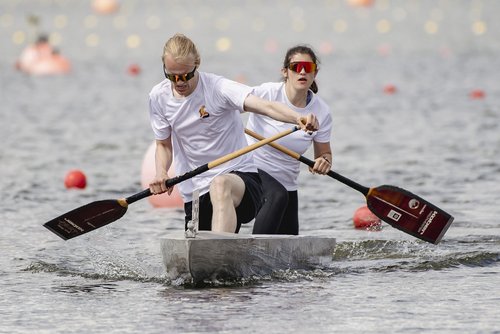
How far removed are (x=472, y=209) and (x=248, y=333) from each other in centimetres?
634

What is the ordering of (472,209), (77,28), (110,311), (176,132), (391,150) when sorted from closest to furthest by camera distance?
(110,311)
(176,132)
(472,209)
(391,150)
(77,28)

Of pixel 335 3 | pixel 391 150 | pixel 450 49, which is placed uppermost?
pixel 335 3

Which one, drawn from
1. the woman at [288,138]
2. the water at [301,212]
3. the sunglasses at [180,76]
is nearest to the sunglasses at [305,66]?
the woman at [288,138]

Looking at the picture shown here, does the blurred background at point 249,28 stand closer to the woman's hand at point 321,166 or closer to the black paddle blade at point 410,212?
the black paddle blade at point 410,212

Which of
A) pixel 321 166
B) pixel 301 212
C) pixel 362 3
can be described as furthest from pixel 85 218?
pixel 362 3

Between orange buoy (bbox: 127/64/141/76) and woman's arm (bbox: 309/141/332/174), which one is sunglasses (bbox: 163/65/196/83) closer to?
woman's arm (bbox: 309/141/332/174)

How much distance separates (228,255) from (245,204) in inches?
18.3

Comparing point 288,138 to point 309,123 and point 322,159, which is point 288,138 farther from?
point 309,123

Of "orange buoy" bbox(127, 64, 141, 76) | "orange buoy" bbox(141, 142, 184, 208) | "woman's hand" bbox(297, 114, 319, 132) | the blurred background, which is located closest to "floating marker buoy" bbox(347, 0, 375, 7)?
the blurred background

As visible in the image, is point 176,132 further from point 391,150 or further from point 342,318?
point 391,150

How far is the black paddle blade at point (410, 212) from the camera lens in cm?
1064

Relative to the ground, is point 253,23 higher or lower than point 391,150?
higher

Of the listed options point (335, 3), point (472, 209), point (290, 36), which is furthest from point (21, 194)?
point (335, 3)

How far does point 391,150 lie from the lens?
18.9 meters
